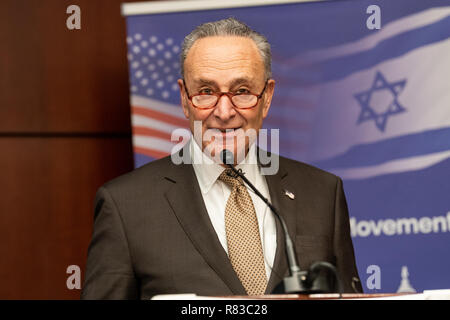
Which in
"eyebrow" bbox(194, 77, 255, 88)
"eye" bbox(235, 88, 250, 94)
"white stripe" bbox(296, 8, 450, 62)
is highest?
"white stripe" bbox(296, 8, 450, 62)

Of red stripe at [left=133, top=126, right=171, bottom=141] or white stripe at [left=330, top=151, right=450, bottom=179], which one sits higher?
red stripe at [left=133, top=126, right=171, bottom=141]

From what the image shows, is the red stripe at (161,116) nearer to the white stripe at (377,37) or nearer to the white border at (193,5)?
the white border at (193,5)

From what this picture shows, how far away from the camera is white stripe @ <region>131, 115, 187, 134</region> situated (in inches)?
123

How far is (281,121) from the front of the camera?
312 cm

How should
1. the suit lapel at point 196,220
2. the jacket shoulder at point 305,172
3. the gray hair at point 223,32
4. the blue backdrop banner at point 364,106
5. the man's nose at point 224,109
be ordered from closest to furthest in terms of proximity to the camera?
the suit lapel at point 196,220 < the man's nose at point 224,109 < the gray hair at point 223,32 < the jacket shoulder at point 305,172 < the blue backdrop banner at point 364,106

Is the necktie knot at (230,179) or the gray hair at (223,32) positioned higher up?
the gray hair at (223,32)

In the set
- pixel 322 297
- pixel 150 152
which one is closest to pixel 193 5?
pixel 150 152

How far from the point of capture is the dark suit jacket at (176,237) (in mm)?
1854

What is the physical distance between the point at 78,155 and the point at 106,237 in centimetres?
159

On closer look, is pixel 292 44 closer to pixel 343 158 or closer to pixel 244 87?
pixel 343 158

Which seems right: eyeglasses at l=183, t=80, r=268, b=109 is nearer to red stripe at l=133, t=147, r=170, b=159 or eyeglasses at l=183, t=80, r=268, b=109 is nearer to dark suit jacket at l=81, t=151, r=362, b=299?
dark suit jacket at l=81, t=151, r=362, b=299

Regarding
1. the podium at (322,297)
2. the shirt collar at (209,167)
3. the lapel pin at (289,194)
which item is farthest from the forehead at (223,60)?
the podium at (322,297)

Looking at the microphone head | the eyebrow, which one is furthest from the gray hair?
the microphone head

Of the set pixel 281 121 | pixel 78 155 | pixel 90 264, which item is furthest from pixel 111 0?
pixel 90 264
